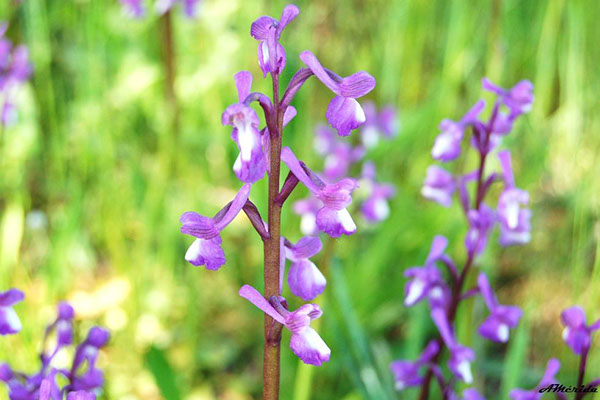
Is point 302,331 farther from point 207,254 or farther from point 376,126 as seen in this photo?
point 376,126

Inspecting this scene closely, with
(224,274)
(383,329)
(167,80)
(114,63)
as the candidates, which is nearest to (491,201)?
(383,329)

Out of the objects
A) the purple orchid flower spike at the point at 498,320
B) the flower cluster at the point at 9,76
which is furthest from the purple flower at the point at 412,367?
the flower cluster at the point at 9,76

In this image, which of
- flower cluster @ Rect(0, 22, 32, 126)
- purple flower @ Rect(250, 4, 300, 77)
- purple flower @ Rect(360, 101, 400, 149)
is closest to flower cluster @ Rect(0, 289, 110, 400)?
purple flower @ Rect(250, 4, 300, 77)

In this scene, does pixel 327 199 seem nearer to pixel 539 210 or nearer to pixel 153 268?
pixel 153 268

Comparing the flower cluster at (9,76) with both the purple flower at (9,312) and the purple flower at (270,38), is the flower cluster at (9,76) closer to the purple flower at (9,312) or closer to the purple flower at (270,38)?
the purple flower at (9,312)

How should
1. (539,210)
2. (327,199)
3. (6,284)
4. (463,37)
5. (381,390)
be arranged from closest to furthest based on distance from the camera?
1. (327,199)
2. (381,390)
3. (6,284)
4. (463,37)
5. (539,210)

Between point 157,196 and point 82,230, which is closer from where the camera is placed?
point 157,196

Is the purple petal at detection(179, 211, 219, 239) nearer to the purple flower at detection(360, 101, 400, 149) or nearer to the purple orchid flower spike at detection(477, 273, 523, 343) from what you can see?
the purple orchid flower spike at detection(477, 273, 523, 343)
